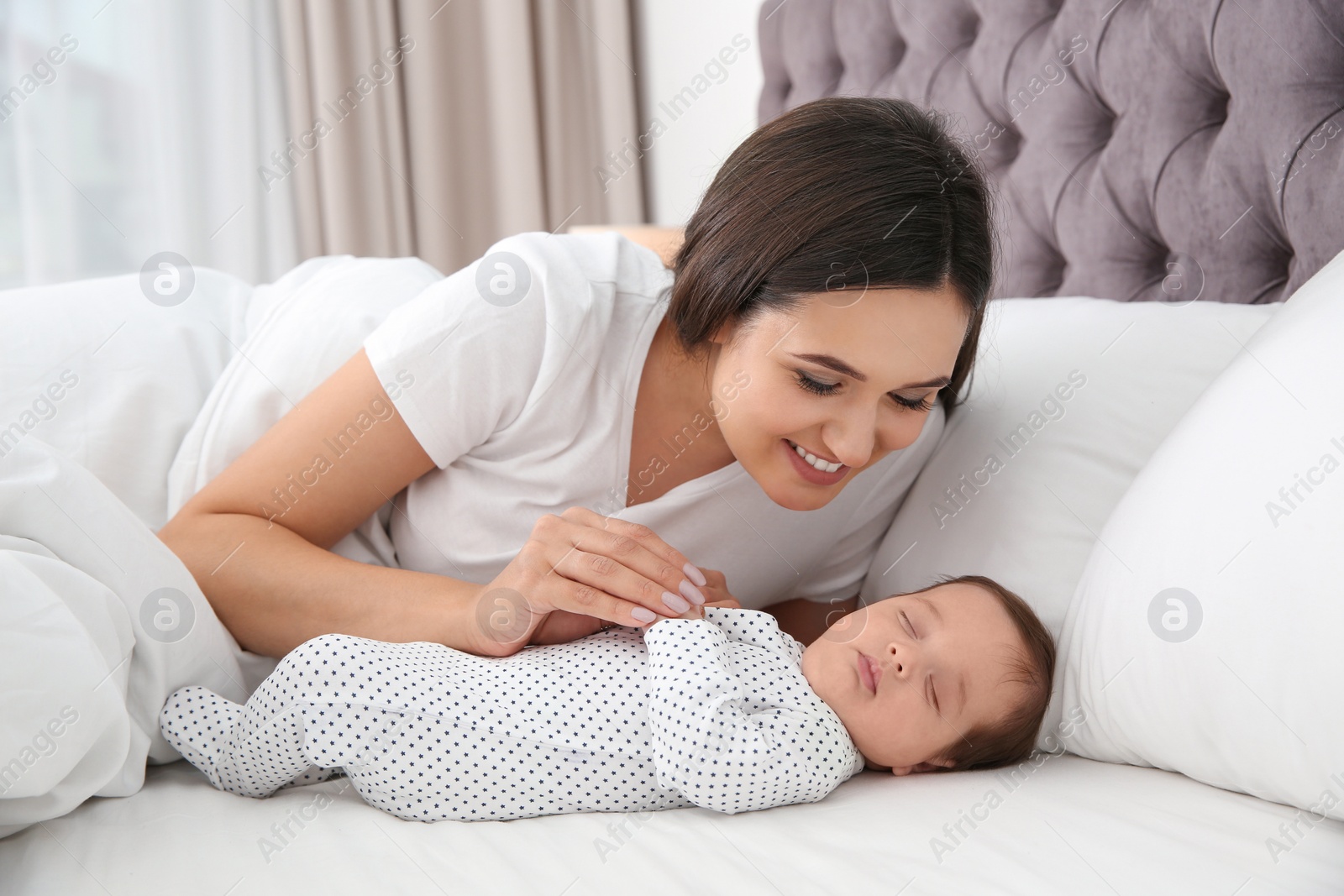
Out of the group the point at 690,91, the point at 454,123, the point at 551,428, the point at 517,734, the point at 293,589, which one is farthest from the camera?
the point at 454,123

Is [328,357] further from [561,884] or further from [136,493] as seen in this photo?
[561,884]

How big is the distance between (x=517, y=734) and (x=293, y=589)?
379 millimetres

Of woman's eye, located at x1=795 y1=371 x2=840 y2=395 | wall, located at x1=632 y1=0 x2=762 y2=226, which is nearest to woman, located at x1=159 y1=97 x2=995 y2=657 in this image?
woman's eye, located at x1=795 y1=371 x2=840 y2=395

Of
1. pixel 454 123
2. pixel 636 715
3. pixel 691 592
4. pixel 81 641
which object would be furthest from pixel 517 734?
pixel 454 123

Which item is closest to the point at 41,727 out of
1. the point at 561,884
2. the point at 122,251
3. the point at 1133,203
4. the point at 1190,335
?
the point at 561,884

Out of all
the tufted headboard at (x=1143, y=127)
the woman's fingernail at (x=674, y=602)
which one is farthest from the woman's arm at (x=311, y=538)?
the tufted headboard at (x=1143, y=127)

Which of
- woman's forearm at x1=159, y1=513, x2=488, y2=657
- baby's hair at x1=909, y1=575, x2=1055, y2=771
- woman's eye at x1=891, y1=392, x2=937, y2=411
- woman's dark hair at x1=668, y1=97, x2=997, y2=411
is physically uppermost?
woman's dark hair at x1=668, y1=97, x2=997, y2=411

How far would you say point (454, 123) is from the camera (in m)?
3.33

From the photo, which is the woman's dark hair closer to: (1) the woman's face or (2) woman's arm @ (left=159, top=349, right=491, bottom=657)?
(1) the woman's face

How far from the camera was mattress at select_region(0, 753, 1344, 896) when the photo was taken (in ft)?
2.47

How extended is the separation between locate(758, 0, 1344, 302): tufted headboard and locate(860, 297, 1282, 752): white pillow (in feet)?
0.55

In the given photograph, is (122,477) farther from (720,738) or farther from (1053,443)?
(1053,443)

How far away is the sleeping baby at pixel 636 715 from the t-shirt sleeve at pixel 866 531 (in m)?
0.33

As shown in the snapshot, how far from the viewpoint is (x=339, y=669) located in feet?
3.12
